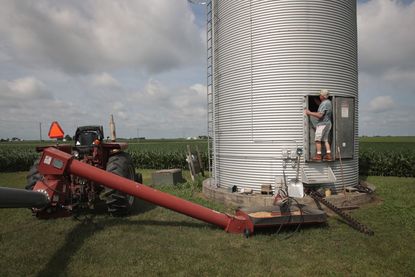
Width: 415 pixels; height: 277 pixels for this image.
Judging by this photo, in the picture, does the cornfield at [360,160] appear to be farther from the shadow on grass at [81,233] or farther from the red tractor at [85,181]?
the shadow on grass at [81,233]

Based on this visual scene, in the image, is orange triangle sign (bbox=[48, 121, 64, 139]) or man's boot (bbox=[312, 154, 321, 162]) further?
man's boot (bbox=[312, 154, 321, 162])

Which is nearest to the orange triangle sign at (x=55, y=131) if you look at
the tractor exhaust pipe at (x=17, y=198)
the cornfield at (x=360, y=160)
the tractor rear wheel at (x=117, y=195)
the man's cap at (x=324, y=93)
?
the tractor rear wheel at (x=117, y=195)

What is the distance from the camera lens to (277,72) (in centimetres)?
927

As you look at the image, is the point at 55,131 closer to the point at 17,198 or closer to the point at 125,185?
the point at 125,185

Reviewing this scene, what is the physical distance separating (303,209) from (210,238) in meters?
2.11

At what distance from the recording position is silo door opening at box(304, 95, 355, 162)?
30.3ft

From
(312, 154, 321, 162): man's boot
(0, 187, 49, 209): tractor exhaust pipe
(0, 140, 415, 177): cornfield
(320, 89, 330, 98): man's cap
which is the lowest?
(0, 140, 415, 177): cornfield

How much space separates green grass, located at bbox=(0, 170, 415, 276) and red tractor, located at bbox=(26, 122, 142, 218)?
0.50 meters

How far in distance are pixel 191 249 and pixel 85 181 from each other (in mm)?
3097

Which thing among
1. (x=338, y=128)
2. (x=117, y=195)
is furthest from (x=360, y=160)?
(x=117, y=195)

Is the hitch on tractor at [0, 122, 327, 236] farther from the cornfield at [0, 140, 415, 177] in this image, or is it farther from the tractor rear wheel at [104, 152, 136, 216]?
the cornfield at [0, 140, 415, 177]

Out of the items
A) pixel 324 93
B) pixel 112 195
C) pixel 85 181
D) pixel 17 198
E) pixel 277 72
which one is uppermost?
pixel 277 72

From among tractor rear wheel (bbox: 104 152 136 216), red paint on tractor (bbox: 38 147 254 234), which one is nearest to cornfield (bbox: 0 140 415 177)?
tractor rear wheel (bbox: 104 152 136 216)

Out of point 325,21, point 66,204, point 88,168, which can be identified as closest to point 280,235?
point 88,168
